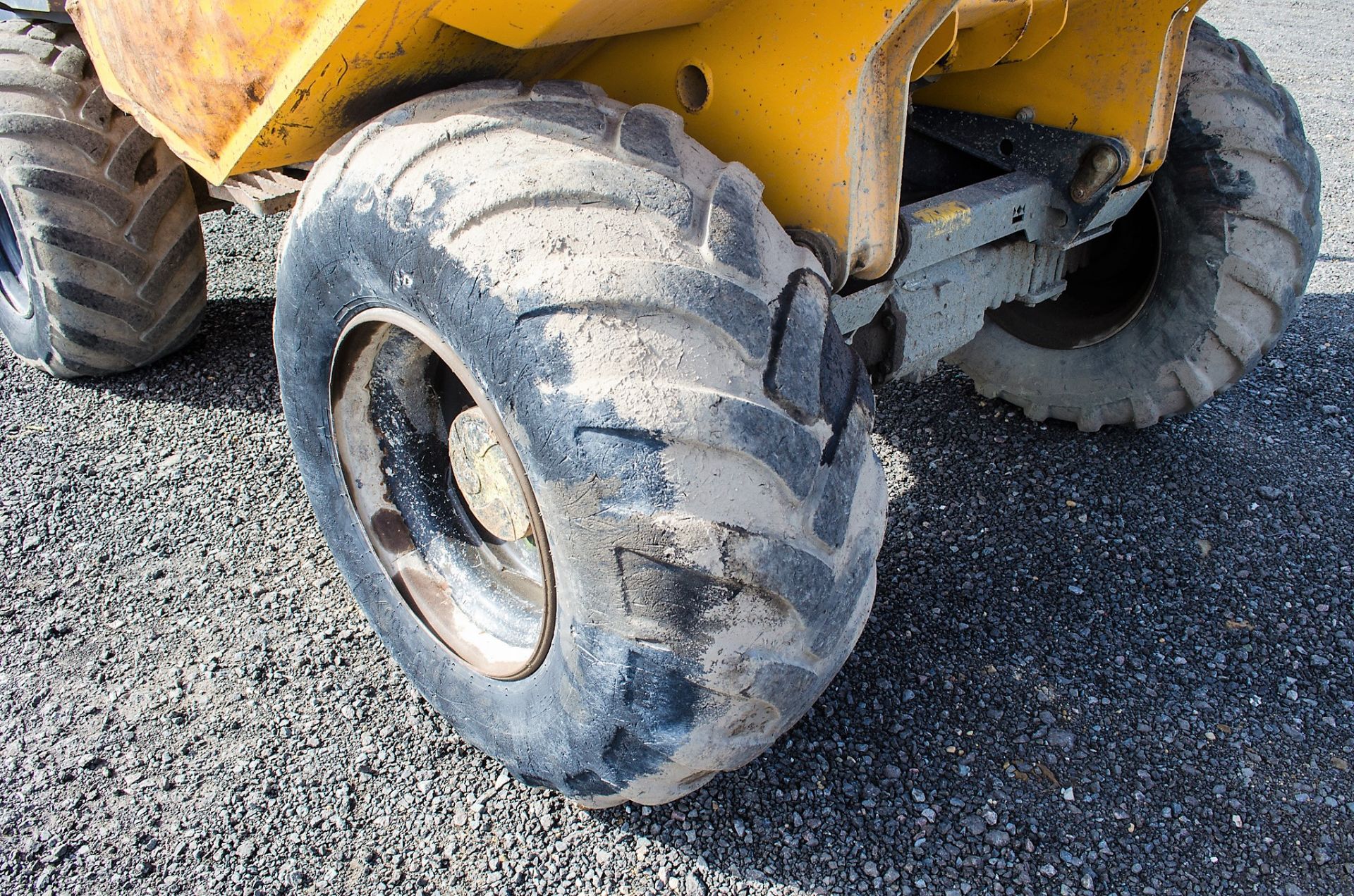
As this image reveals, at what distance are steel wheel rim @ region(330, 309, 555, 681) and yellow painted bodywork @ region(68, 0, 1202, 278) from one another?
0.45 meters

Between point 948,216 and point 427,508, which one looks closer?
point 948,216

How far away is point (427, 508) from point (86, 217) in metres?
1.77

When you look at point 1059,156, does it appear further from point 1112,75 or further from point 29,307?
point 29,307

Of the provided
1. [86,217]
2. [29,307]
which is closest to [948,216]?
[86,217]

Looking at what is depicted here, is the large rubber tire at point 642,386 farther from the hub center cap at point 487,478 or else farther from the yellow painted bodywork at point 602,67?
the hub center cap at point 487,478

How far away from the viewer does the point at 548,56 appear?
1.77 metres

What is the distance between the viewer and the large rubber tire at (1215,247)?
2488mm

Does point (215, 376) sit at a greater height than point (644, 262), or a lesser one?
lesser

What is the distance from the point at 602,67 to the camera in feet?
5.91

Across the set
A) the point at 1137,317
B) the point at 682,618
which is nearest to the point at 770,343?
the point at 682,618

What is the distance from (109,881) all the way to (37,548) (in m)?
1.23

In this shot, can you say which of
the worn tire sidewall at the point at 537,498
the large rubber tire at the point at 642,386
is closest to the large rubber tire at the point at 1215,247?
the large rubber tire at the point at 642,386

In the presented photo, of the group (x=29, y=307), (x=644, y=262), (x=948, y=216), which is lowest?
(x=29, y=307)

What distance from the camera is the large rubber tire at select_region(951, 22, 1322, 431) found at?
2.49 meters
